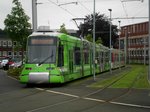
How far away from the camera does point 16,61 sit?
59.0m

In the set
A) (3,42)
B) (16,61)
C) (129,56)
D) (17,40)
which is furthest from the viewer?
(3,42)

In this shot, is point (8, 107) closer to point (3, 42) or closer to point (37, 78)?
point (37, 78)

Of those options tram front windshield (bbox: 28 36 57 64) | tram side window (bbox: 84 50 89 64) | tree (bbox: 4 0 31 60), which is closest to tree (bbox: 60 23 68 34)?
tree (bbox: 4 0 31 60)

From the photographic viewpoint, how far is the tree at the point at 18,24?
1658 inches

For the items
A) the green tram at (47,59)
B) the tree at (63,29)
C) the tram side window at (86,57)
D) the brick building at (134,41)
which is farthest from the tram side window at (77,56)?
the brick building at (134,41)

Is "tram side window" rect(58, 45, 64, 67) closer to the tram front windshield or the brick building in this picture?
the tram front windshield

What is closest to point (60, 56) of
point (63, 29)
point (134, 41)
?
point (63, 29)

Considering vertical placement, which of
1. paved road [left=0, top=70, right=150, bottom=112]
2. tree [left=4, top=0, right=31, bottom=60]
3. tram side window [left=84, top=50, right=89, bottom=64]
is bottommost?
paved road [left=0, top=70, right=150, bottom=112]

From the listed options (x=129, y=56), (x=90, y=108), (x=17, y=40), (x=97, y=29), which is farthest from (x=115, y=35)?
(x=90, y=108)

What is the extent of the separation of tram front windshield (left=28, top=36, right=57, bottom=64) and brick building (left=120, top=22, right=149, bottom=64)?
10262cm

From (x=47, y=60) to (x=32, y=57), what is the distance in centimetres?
95

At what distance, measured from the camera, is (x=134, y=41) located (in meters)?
138

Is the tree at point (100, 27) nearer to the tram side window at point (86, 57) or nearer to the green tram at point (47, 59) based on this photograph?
the tram side window at point (86, 57)

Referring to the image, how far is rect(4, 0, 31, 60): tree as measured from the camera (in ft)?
138
